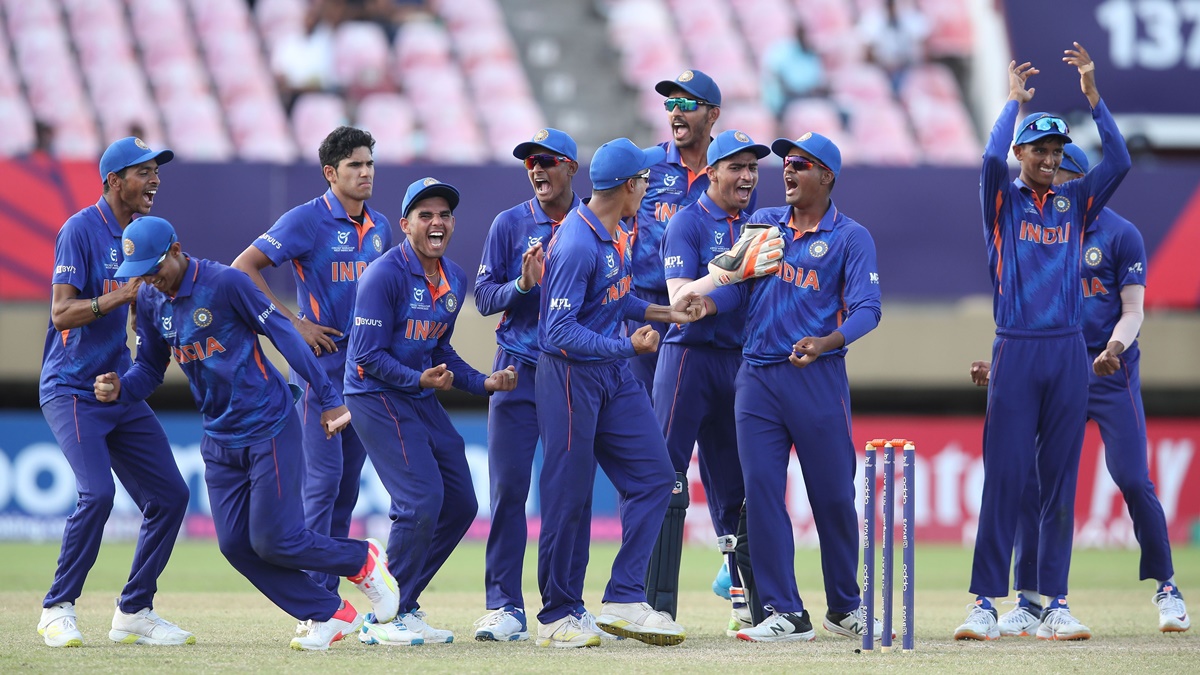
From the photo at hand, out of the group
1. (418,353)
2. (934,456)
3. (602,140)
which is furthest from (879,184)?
(418,353)

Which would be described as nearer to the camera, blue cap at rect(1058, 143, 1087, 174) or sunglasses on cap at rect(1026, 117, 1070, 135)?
sunglasses on cap at rect(1026, 117, 1070, 135)

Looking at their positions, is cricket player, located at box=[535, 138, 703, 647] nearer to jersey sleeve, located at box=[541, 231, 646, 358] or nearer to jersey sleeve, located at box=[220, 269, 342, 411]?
jersey sleeve, located at box=[541, 231, 646, 358]

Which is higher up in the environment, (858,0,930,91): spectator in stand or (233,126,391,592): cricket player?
(858,0,930,91): spectator in stand

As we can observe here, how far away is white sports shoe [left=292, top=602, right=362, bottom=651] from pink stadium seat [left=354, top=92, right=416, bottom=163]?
37.4 feet

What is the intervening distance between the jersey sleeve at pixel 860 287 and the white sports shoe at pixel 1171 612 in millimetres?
2414

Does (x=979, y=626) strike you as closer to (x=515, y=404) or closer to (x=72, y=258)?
(x=515, y=404)

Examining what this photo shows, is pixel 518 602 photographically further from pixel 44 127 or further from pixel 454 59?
pixel 454 59

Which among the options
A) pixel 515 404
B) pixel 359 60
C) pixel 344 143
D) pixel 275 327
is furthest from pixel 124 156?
pixel 359 60

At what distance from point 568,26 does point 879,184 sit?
6927 millimetres

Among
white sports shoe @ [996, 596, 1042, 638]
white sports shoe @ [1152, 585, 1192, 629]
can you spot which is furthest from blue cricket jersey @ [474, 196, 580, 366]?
white sports shoe @ [1152, 585, 1192, 629]

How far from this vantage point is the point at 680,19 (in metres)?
21.2

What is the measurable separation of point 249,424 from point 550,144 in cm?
203

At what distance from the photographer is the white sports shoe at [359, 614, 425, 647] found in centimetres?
734

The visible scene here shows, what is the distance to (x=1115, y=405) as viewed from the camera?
848 centimetres
